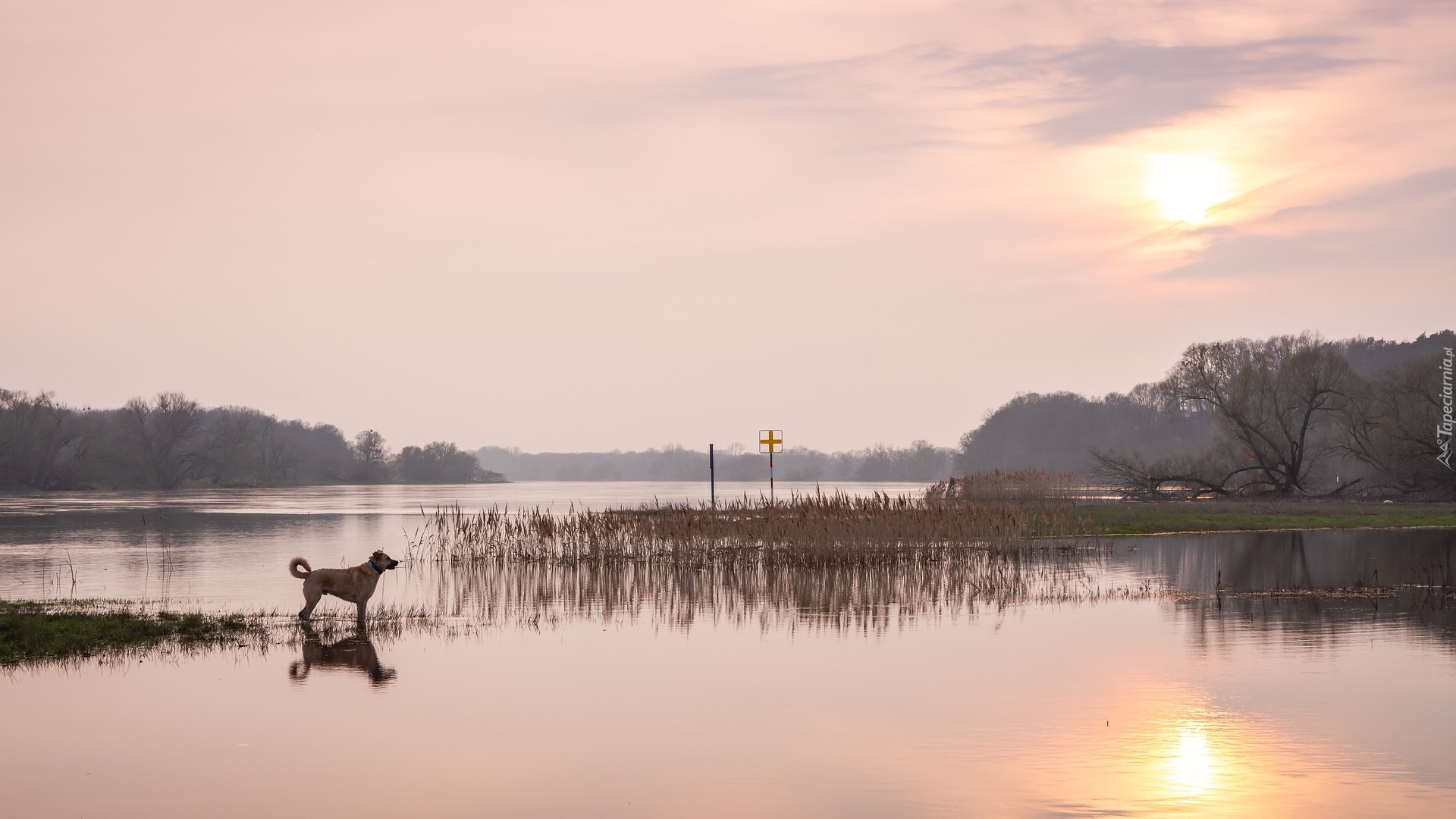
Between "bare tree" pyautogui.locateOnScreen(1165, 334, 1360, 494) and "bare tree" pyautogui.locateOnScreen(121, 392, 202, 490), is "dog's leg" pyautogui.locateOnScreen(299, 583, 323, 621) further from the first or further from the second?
"bare tree" pyautogui.locateOnScreen(121, 392, 202, 490)

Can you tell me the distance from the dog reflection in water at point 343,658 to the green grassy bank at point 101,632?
1.17 metres

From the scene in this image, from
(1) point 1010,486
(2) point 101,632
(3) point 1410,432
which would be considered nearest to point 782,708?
(2) point 101,632

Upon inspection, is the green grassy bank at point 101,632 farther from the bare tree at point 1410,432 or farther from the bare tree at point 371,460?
the bare tree at point 371,460


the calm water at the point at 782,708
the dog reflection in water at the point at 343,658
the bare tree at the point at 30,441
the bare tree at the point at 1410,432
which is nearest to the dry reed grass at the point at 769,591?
the calm water at the point at 782,708

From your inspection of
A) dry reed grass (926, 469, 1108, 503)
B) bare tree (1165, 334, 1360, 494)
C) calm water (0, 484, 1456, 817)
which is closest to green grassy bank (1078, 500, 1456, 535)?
dry reed grass (926, 469, 1108, 503)

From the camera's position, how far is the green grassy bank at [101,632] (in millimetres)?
13508


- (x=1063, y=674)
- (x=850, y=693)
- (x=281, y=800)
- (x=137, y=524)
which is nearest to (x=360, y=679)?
(x=281, y=800)

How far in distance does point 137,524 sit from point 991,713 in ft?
137

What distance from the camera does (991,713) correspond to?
10.5 m

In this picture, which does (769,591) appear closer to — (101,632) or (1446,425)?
(101,632)

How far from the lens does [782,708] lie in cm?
1082

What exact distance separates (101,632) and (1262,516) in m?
36.1

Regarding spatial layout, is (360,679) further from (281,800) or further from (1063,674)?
(1063,674)

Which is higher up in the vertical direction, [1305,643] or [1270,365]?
[1270,365]
